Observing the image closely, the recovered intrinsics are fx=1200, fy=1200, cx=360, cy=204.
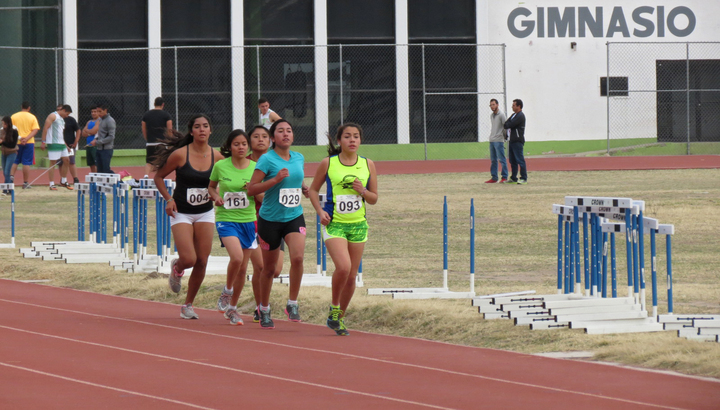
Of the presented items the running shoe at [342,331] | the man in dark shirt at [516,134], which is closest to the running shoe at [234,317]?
the running shoe at [342,331]

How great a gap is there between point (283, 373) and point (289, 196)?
2.28 meters

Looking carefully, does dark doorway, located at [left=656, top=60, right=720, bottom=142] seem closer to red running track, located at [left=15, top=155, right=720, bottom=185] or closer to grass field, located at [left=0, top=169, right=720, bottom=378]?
red running track, located at [left=15, top=155, right=720, bottom=185]

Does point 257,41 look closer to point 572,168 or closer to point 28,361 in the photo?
point 572,168

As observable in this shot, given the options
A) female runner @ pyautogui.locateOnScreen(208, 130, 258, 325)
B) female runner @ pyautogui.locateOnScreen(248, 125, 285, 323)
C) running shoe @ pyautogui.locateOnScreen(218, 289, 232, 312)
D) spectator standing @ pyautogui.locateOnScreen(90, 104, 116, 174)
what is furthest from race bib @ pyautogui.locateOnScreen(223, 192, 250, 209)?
spectator standing @ pyautogui.locateOnScreen(90, 104, 116, 174)

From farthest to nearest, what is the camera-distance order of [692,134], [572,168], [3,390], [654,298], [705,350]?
[692,134] < [572,168] < [654,298] < [705,350] < [3,390]

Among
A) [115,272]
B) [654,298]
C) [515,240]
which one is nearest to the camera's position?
[654,298]

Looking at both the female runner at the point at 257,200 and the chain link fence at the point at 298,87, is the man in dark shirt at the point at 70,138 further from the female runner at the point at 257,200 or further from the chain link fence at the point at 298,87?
the female runner at the point at 257,200

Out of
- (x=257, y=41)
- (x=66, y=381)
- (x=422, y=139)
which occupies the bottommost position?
(x=66, y=381)

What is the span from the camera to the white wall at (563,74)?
3647 centimetres

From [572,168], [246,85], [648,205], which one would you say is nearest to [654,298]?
[648,205]

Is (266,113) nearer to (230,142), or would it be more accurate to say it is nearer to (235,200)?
(230,142)

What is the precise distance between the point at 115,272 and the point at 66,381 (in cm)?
616

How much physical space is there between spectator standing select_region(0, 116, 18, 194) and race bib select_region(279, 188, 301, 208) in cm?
1491

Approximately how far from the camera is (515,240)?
16.0 meters
